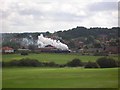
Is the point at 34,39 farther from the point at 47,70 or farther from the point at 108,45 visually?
the point at 108,45

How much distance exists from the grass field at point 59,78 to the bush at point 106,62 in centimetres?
12

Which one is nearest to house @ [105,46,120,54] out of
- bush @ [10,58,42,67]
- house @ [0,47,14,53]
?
bush @ [10,58,42,67]

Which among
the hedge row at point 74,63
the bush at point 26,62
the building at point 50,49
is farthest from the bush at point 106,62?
the bush at point 26,62

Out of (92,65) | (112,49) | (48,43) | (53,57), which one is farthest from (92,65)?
(48,43)

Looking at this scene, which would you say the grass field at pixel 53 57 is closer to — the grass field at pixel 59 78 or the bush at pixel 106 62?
the bush at pixel 106 62

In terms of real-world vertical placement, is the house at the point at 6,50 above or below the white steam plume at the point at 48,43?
below

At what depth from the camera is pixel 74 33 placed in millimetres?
6414

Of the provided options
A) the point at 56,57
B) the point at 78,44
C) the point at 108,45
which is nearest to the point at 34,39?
the point at 56,57

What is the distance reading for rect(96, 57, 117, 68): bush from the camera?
618 centimetres

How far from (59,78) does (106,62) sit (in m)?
1.26

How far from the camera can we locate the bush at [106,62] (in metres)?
6.18

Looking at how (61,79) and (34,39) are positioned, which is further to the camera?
(34,39)

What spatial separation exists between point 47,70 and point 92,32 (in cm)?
144

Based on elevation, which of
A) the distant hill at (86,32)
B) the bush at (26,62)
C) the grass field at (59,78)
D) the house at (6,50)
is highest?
the distant hill at (86,32)
